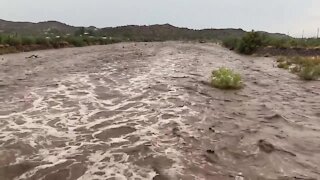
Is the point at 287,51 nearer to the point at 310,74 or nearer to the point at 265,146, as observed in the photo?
the point at 310,74

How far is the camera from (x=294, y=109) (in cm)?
1627

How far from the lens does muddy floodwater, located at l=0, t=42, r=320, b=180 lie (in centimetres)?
888

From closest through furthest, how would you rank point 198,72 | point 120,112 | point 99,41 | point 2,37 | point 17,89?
point 120,112 < point 17,89 < point 198,72 < point 2,37 < point 99,41

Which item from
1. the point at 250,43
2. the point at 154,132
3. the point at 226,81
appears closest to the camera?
the point at 154,132

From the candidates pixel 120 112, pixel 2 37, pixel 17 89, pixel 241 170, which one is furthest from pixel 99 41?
pixel 241 170

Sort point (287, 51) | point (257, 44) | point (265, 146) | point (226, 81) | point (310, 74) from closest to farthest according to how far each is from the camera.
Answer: point (265, 146)
point (226, 81)
point (310, 74)
point (287, 51)
point (257, 44)

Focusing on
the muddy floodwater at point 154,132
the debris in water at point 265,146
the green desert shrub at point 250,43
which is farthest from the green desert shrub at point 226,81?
the green desert shrub at point 250,43

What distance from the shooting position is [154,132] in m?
11.6

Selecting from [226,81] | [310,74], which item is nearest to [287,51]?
[310,74]

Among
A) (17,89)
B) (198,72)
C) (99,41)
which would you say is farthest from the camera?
(99,41)

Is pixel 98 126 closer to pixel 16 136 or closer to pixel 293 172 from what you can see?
pixel 16 136

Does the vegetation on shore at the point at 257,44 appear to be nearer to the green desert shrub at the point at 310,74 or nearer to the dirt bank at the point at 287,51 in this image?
the dirt bank at the point at 287,51

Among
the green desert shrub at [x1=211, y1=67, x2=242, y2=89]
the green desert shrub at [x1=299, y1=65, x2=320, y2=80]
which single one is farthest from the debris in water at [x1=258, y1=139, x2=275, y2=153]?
the green desert shrub at [x1=299, y1=65, x2=320, y2=80]

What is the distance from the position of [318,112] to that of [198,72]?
Answer: 1153cm
